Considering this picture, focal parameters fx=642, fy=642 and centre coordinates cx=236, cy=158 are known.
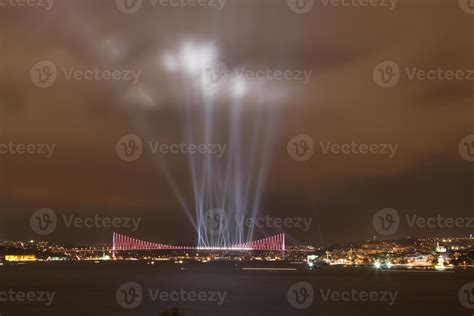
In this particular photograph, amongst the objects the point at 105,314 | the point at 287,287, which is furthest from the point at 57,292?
the point at 287,287

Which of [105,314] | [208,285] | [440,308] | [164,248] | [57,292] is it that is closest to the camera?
[105,314]

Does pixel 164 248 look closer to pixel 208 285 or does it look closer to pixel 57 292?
pixel 208 285

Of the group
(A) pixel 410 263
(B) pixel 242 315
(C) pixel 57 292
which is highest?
(A) pixel 410 263

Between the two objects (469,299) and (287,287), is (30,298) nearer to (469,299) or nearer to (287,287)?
(287,287)

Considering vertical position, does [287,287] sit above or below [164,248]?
below

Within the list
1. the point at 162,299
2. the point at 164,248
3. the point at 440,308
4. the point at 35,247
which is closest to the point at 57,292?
the point at 162,299

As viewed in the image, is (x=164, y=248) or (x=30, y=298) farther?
(x=164, y=248)

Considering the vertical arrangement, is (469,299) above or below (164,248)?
below

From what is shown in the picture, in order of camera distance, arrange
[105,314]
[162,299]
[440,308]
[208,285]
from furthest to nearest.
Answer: [208,285] → [162,299] → [440,308] → [105,314]

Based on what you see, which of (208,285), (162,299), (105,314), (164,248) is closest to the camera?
(105,314)
